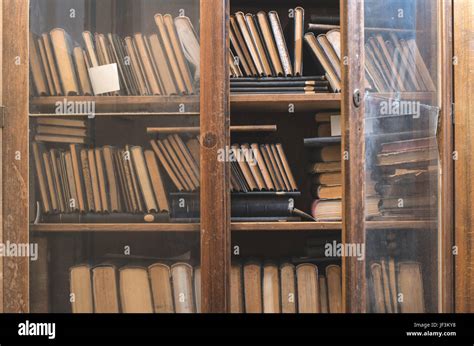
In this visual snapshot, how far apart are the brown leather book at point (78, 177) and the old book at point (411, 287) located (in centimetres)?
114

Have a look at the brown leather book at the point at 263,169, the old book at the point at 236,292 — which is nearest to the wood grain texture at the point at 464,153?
the brown leather book at the point at 263,169

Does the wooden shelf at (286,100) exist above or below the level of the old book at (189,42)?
below

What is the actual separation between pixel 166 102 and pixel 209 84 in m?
0.18

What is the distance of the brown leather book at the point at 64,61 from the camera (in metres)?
1.63

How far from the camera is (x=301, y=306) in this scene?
1685 millimetres

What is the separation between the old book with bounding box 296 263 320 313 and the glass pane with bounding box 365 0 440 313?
0.19m

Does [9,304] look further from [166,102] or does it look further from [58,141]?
[166,102]

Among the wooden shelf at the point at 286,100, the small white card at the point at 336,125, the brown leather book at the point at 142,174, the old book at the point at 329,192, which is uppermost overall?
the wooden shelf at the point at 286,100

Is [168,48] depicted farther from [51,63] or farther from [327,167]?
[327,167]

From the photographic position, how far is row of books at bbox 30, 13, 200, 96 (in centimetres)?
162

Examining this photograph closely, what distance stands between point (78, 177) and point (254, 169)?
61 cm

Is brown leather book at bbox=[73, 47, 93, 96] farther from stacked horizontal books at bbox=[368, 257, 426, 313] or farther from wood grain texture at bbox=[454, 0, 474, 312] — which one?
wood grain texture at bbox=[454, 0, 474, 312]

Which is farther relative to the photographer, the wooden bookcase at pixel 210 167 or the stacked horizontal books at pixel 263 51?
the stacked horizontal books at pixel 263 51

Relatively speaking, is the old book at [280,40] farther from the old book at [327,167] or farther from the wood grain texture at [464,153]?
the wood grain texture at [464,153]
